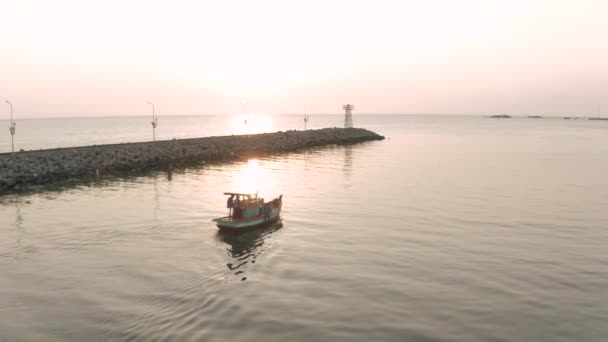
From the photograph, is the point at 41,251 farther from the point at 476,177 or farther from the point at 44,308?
the point at 476,177

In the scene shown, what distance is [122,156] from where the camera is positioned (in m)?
62.9

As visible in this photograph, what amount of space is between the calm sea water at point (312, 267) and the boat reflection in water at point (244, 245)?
14 cm

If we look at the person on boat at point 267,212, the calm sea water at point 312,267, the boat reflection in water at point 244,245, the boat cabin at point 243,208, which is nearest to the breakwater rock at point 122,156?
the calm sea water at point 312,267

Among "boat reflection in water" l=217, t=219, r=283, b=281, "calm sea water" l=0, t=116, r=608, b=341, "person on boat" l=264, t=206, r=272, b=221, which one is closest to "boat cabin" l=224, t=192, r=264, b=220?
"person on boat" l=264, t=206, r=272, b=221

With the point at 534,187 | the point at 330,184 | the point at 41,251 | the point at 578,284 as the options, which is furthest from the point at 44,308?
the point at 534,187

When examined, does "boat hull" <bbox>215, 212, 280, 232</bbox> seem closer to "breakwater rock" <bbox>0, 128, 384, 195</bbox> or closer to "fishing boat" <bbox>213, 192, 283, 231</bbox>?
"fishing boat" <bbox>213, 192, 283, 231</bbox>

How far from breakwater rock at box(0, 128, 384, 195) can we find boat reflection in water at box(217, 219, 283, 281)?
1195 inches

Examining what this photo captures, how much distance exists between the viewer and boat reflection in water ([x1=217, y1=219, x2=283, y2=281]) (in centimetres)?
2247

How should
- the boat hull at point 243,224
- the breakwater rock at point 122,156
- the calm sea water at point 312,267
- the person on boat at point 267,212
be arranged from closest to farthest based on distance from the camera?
1. the calm sea water at point 312,267
2. the boat hull at point 243,224
3. the person on boat at point 267,212
4. the breakwater rock at point 122,156

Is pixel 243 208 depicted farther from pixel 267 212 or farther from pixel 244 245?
pixel 244 245

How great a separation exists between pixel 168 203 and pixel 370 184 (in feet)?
72.1

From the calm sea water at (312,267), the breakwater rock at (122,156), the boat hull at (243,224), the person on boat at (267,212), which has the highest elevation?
the breakwater rock at (122,156)

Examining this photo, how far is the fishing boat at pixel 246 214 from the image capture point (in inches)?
1105

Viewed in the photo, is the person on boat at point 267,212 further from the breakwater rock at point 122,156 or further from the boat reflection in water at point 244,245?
the breakwater rock at point 122,156
